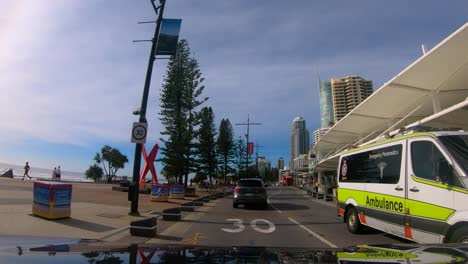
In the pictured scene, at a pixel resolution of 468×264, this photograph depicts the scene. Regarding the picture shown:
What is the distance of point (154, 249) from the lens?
4.38 m

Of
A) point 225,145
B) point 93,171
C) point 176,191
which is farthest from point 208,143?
point 93,171

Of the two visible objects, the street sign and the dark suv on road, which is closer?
the street sign

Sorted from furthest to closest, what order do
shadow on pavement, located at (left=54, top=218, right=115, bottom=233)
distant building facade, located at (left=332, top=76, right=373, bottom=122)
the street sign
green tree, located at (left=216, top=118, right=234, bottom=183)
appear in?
1. distant building facade, located at (left=332, top=76, right=373, bottom=122)
2. green tree, located at (left=216, top=118, right=234, bottom=183)
3. the street sign
4. shadow on pavement, located at (left=54, top=218, right=115, bottom=233)

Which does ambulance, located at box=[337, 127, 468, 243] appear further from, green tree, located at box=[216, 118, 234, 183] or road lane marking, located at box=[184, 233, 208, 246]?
green tree, located at box=[216, 118, 234, 183]

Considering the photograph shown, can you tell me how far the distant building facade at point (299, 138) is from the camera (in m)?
165

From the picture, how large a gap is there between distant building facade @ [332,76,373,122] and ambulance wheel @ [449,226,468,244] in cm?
6829

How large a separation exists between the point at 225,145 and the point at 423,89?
5253cm

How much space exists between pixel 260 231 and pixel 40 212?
6.84 meters

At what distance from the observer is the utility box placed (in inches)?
443

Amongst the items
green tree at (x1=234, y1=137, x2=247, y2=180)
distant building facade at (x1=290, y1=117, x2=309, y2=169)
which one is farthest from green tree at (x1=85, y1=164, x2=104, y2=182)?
distant building facade at (x1=290, y1=117, x2=309, y2=169)

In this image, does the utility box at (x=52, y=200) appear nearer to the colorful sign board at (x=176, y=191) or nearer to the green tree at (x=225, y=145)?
the colorful sign board at (x=176, y=191)

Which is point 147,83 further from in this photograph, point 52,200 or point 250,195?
point 250,195

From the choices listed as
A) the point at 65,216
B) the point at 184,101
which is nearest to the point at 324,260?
the point at 65,216

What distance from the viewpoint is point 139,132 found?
599 inches
